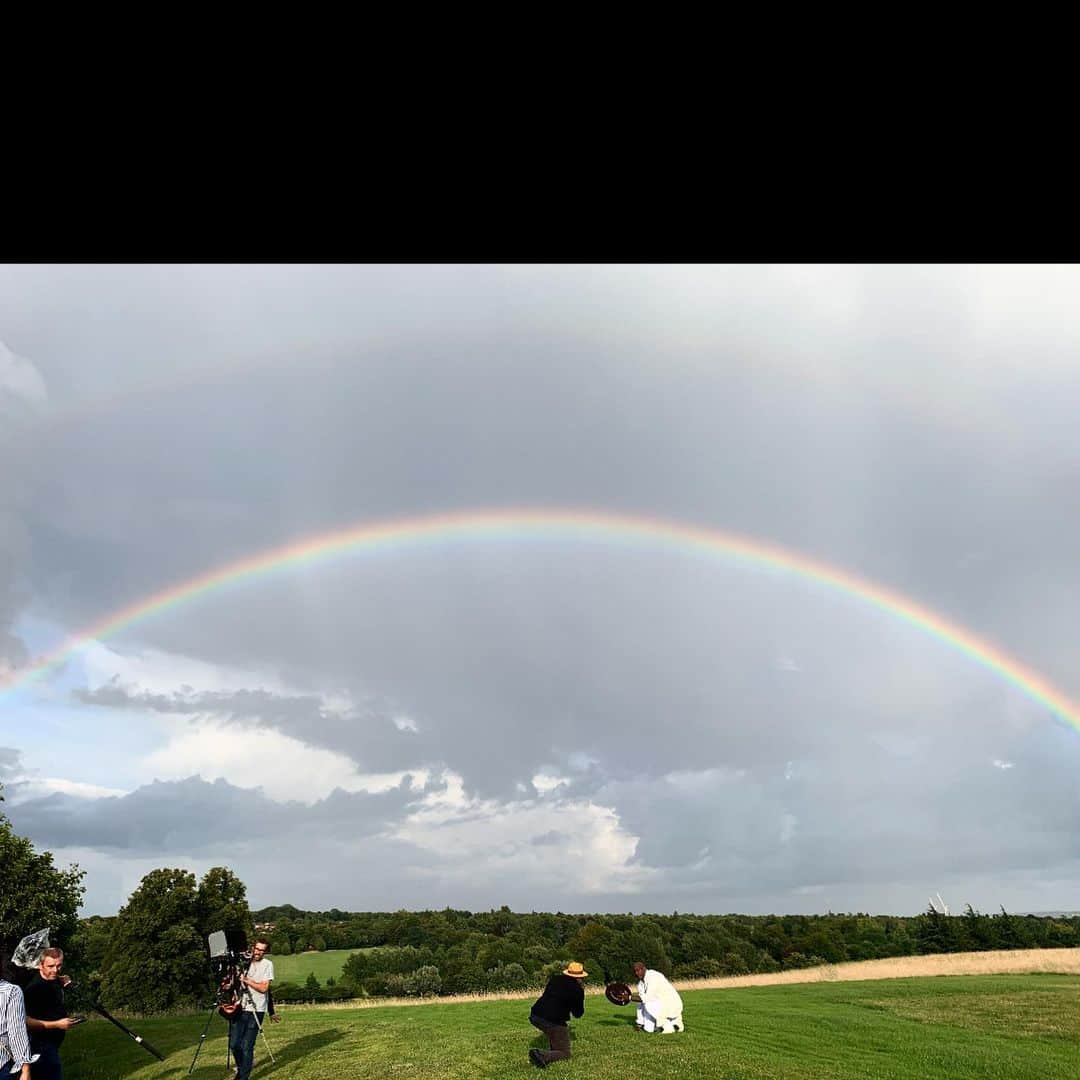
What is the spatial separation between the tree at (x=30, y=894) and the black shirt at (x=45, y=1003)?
22117 mm

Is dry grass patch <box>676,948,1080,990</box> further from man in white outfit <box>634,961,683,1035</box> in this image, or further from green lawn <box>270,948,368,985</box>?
green lawn <box>270,948,368,985</box>

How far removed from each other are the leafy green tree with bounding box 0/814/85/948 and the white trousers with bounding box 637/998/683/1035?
23.3m

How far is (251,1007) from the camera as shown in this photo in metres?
13.7

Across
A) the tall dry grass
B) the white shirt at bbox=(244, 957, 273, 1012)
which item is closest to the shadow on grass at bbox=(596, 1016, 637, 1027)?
the white shirt at bbox=(244, 957, 273, 1012)

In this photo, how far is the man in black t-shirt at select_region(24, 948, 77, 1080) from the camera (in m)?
10.2

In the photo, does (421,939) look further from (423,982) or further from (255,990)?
(255,990)

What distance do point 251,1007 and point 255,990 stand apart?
0.35 m

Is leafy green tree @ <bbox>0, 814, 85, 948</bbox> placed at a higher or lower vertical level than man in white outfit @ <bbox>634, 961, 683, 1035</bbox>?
higher

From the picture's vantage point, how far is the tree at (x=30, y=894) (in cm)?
2930
